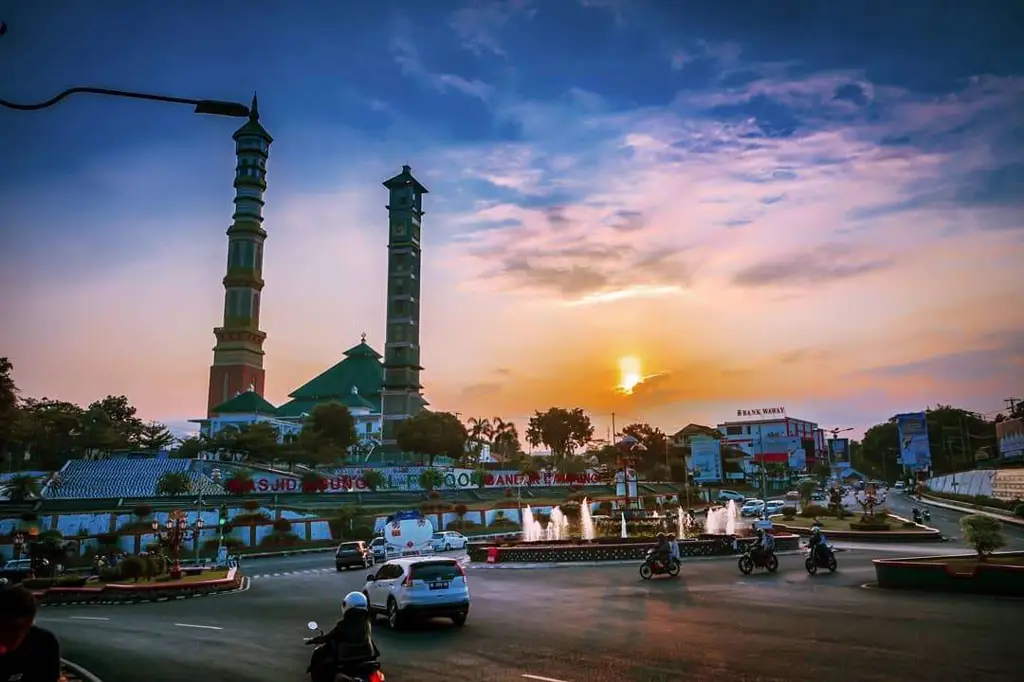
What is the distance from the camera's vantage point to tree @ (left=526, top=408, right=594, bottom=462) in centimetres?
13862

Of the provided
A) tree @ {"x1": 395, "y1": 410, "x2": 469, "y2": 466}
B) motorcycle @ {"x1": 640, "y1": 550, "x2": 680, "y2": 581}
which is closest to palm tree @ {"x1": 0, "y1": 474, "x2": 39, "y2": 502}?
tree @ {"x1": 395, "y1": 410, "x2": 469, "y2": 466}

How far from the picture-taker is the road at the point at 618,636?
10805 millimetres

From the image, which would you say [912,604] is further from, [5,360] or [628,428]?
[628,428]

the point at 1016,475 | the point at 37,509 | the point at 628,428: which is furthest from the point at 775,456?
the point at 37,509

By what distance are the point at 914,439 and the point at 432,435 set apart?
234 ft

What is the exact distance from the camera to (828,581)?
20.9 m

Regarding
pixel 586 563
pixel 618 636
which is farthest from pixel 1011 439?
pixel 618 636

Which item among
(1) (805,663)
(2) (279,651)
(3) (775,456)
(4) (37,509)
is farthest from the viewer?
(3) (775,456)

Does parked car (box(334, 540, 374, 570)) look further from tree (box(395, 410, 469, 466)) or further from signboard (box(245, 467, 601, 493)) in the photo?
tree (box(395, 410, 469, 466))

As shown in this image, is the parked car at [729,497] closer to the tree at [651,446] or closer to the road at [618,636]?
the tree at [651,446]

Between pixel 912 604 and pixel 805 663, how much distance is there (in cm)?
720

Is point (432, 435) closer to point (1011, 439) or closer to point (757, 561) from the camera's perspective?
point (1011, 439)

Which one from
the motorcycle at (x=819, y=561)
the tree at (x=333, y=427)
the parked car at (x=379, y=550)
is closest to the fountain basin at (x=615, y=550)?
the motorcycle at (x=819, y=561)

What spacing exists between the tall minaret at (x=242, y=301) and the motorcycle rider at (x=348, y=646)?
13346 centimetres
